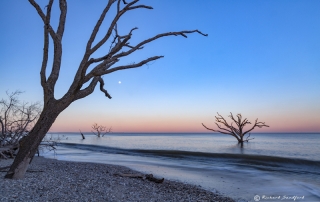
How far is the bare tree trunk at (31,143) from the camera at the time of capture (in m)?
6.02

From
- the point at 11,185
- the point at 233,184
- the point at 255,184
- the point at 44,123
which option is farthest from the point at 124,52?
the point at 255,184

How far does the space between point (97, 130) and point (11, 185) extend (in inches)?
2894

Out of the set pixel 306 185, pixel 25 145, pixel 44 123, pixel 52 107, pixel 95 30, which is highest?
pixel 95 30

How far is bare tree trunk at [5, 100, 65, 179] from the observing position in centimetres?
602

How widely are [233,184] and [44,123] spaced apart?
315 inches

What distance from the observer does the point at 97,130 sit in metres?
76.4

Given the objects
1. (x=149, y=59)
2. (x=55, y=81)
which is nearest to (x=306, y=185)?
(x=149, y=59)

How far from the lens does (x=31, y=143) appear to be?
605cm

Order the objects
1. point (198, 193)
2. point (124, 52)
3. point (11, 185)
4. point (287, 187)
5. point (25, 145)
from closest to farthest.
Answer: point (11, 185) → point (25, 145) → point (124, 52) → point (198, 193) → point (287, 187)

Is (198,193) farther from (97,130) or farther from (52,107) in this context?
(97,130)

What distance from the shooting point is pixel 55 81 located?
6.54m

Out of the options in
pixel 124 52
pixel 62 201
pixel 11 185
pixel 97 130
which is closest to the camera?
pixel 62 201

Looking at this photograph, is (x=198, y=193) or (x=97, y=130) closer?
(x=198, y=193)

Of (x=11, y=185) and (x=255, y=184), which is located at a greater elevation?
(x=11, y=185)
